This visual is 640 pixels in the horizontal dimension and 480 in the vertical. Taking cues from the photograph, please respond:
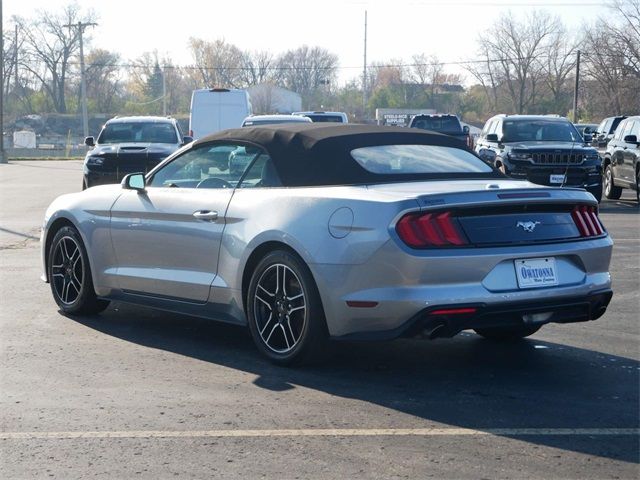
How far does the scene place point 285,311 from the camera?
6371 mm

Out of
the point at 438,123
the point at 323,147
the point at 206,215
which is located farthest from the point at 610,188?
the point at 206,215

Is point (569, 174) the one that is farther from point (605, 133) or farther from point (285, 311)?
point (285, 311)

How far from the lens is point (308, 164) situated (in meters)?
6.66

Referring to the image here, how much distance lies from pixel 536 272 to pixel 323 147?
1683 mm

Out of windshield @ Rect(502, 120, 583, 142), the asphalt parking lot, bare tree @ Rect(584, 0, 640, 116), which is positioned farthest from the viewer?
bare tree @ Rect(584, 0, 640, 116)

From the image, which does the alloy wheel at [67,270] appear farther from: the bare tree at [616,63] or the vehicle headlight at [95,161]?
the bare tree at [616,63]

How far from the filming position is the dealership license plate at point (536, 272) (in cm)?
598

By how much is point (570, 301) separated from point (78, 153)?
230 feet

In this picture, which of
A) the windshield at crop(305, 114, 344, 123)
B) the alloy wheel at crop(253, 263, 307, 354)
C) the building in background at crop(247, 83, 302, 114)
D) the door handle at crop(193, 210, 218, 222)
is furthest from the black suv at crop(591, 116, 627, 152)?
the building in background at crop(247, 83, 302, 114)

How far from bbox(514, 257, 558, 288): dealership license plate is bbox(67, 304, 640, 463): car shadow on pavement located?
0.60 metres

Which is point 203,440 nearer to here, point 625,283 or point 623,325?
point 623,325

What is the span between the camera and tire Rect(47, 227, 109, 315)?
8031 millimetres

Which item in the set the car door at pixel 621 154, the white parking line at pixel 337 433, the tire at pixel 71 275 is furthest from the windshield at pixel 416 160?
the car door at pixel 621 154

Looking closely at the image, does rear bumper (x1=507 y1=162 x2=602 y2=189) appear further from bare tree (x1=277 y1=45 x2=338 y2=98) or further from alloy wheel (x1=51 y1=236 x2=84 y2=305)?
bare tree (x1=277 y1=45 x2=338 y2=98)
